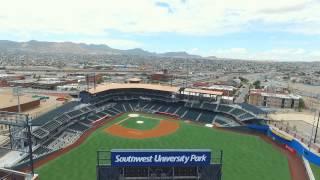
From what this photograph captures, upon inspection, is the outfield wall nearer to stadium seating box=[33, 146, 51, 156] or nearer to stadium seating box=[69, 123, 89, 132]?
stadium seating box=[69, 123, 89, 132]

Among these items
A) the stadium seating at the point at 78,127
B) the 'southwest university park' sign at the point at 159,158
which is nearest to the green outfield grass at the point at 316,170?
the 'southwest university park' sign at the point at 159,158

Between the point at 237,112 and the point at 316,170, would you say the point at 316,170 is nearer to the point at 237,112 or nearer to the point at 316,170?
the point at 316,170

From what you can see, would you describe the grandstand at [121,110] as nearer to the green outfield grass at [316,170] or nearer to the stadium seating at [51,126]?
the stadium seating at [51,126]

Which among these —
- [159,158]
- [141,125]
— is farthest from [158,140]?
[159,158]

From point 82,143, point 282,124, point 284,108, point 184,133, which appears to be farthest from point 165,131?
point 284,108

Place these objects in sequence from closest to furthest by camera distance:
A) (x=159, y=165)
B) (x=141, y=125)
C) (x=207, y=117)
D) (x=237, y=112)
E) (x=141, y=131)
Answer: (x=159, y=165) → (x=141, y=131) → (x=141, y=125) → (x=237, y=112) → (x=207, y=117)

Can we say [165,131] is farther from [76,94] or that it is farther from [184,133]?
[76,94]
